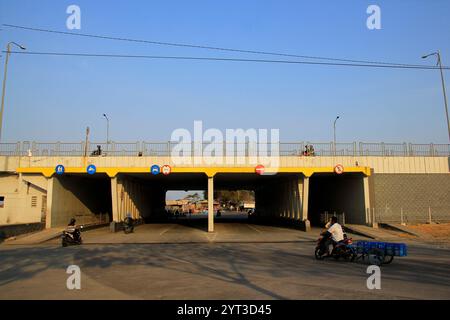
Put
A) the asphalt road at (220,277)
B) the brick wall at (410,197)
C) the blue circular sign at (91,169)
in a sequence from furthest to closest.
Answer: the brick wall at (410,197) → the blue circular sign at (91,169) → the asphalt road at (220,277)

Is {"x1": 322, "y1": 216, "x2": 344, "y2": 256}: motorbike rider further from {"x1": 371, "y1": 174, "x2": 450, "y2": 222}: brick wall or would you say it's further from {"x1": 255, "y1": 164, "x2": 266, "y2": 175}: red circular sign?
{"x1": 371, "y1": 174, "x2": 450, "y2": 222}: brick wall

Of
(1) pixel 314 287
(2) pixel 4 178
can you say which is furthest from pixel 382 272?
(2) pixel 4 178

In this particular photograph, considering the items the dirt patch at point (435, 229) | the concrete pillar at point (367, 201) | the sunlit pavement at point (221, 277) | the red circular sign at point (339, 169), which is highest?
the red circular sign at point (339, 169)

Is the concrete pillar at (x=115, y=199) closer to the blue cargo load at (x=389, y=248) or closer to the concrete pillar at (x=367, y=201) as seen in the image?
the concrete pillar at (x=367, y=201)

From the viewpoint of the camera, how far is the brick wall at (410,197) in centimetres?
3119

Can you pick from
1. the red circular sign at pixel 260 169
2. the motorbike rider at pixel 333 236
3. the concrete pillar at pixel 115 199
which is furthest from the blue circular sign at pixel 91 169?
the motorbike rider at pixel 333 236

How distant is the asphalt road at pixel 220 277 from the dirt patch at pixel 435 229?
33.6ft

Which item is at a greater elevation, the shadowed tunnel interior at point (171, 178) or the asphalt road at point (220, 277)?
the shadowed tunnel interior at point (171, 178)

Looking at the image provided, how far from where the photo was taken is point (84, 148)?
105ft

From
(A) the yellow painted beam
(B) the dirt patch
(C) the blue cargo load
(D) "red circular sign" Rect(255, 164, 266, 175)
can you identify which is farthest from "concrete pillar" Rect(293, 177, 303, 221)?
(C) the blue cargo load

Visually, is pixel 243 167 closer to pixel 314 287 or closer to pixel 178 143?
pixel 178 143

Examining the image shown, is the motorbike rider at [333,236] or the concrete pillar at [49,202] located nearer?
the motorbike rider at [333,236]

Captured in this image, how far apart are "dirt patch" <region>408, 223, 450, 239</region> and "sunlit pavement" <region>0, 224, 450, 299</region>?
1023 cm

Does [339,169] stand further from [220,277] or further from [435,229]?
[220,277]
